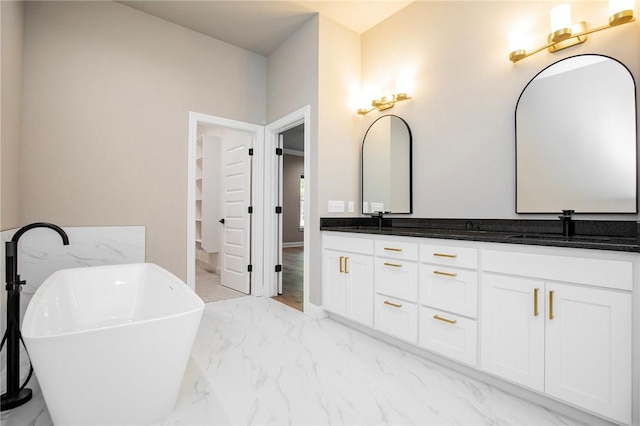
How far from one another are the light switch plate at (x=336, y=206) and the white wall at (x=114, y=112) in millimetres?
1558

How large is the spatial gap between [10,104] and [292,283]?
3.40 m

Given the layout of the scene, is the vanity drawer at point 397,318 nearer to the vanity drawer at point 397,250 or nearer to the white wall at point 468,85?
the vanity drawer at point 397,250

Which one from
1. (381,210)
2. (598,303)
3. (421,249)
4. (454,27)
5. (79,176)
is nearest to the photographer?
(598,303)

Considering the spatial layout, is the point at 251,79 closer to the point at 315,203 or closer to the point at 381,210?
the point at 315,203

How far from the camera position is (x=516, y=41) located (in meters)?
2.13

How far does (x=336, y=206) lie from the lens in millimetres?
3115

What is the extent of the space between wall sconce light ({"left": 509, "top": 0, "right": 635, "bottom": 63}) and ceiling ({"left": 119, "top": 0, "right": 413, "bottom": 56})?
1411mm

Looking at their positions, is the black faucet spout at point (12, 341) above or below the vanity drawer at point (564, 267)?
below

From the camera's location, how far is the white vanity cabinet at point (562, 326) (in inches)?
52.6

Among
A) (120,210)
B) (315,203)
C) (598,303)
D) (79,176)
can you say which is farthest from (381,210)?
(79,176)

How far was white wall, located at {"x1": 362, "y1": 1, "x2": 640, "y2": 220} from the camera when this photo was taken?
2.07 metres

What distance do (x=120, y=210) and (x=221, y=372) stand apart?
1.89 meters

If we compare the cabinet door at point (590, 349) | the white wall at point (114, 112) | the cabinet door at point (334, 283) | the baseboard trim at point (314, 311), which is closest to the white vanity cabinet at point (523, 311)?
the cabinet door at point (590, 349)

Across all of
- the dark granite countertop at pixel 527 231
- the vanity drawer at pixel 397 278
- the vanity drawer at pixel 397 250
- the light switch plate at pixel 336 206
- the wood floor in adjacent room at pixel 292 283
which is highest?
the light switch plate at pixel 336 206
